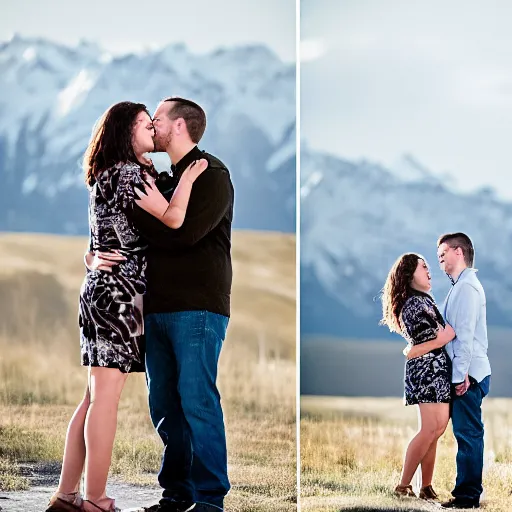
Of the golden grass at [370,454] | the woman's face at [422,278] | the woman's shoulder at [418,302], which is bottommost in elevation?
the golden grass at [370,454]

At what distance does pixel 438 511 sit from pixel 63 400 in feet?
6.11

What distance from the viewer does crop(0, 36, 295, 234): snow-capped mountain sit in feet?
14.8

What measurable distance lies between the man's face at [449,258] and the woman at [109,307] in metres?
1.26

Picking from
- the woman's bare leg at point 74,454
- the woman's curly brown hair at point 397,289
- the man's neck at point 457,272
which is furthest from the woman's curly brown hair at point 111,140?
the man's neck at point 457,272

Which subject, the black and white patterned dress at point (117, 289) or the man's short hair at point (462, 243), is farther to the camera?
the man's short hair at point (462, 243)

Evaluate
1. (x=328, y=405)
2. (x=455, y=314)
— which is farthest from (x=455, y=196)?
(x=328, y=405)

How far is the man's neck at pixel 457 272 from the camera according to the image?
4363mm

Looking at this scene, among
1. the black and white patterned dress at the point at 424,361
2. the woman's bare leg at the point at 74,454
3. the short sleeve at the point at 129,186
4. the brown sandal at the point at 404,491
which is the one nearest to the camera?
the short sleeve at the point at 129,186

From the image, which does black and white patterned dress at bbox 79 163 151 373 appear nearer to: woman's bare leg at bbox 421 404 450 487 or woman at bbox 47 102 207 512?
woman at bbox 47 102 207 512

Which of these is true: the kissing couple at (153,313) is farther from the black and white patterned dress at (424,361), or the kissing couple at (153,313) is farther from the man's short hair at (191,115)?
the black and white patterned dress at (424,361)

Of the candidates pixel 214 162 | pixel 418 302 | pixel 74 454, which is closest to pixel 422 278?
pixel 418 302

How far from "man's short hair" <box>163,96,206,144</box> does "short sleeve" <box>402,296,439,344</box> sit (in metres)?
1.31

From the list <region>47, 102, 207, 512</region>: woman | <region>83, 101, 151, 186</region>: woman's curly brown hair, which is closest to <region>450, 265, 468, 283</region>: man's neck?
<region>47, 102, 207, 512</region>: woman

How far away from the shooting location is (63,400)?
439 centimetres
